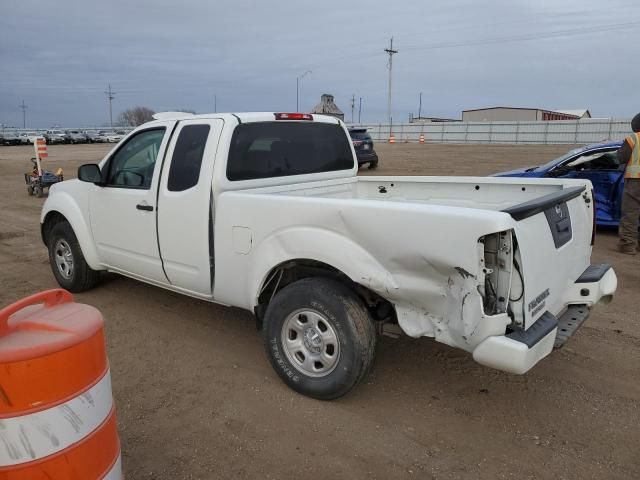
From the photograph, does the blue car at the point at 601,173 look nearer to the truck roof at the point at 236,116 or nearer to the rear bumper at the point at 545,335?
the rear bumper at the point at 545,335

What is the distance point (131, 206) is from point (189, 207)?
2.76ft

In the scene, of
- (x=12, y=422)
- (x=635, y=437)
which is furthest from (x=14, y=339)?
(x=635, y=437)

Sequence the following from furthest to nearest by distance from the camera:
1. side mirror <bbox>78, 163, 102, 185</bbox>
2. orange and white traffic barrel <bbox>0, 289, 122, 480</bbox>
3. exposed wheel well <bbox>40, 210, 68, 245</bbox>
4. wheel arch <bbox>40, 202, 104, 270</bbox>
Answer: exposed wheel well <bbox>40, 210, 68, 245</bbox>
wheel arch <bbox>40, 202, 104, 270</bbox>
side mirror <bbox>78, 163, 102, 185</bbox>
orange and white traffic barrel <bbox>0, 289, 122, 480</bbox>

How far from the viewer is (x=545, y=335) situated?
2.86 meters

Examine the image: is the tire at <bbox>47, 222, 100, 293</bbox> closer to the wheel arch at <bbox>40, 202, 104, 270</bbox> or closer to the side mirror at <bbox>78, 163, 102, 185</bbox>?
the wheel arch at <bbox>40, 202, 104, 270</bbox>

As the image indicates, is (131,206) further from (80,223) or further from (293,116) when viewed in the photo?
(293,116)

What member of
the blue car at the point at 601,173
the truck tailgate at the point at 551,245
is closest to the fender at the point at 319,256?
the truck tailgate at the point at 551,245

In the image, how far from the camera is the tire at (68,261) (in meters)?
5.44

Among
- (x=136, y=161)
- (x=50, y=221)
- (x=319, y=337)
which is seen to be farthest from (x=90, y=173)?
(x=319, y=337)

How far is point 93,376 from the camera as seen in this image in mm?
2064

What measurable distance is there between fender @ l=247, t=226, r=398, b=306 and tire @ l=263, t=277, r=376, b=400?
0.63ft

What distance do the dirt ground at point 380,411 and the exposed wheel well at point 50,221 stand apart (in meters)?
1.50

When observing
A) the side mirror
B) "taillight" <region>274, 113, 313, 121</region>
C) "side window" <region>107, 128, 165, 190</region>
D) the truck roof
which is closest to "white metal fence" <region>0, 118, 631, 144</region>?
"taillight" <region>274, 113, 313, 121</region>

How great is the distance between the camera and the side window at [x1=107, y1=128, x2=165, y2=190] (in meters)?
4.58
